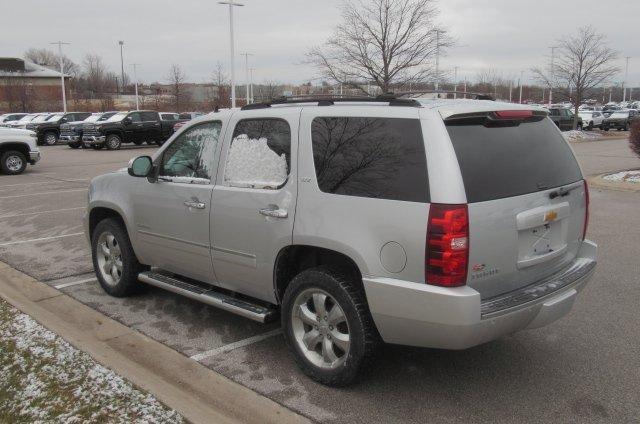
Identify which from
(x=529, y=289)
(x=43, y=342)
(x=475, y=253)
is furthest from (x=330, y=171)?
(x=43, y=342)

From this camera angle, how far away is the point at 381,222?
3334 mm

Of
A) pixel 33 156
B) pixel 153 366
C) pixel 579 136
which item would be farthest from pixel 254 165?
pixel 579 136

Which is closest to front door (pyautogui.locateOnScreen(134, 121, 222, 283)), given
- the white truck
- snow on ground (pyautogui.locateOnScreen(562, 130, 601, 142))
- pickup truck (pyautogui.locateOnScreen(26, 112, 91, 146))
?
the white truck

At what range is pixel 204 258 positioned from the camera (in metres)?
4.57

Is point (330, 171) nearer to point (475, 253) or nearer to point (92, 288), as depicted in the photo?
point (475, 253)

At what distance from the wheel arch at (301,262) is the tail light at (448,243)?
0.62m

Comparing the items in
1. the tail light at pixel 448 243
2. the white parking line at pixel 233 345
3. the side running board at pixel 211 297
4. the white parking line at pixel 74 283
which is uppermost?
the tail light at pixel 448 243

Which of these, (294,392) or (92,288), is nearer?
(294,392)

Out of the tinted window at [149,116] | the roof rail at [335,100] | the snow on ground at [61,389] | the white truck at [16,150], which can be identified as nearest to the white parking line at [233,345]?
the snow on ground at [61,389]

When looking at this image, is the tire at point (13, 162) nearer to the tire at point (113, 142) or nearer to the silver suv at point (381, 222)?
the tire at point (113, 142)

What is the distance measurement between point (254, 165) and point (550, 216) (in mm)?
2059

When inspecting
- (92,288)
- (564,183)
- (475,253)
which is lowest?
(92,288)

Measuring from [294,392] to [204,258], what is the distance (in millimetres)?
1383

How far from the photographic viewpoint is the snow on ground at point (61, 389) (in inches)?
128
